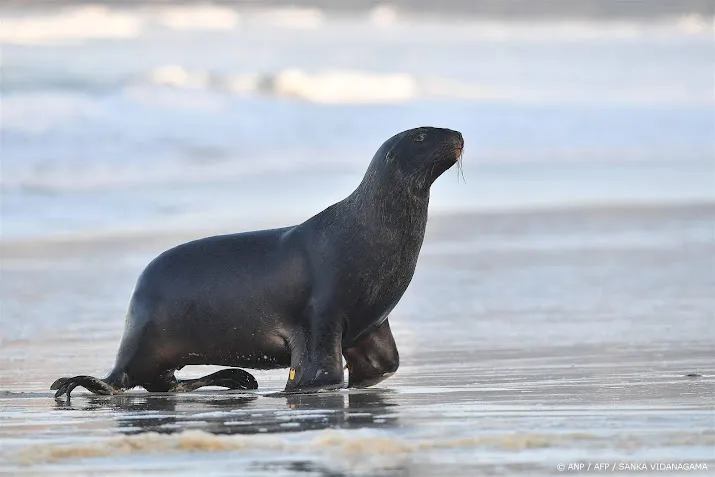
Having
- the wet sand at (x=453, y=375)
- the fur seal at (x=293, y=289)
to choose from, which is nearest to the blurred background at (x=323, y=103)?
the wet sand at (x=453, y=375)

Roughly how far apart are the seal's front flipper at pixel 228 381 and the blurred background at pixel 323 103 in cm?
871

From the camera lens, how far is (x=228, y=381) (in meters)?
8.55

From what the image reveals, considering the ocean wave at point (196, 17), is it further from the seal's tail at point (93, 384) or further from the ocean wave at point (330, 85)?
the seal's tail at point (93, 384)

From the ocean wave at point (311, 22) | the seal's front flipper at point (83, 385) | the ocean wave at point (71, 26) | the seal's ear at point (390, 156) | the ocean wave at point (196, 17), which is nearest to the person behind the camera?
the seal's front flipper at point (83, 385)

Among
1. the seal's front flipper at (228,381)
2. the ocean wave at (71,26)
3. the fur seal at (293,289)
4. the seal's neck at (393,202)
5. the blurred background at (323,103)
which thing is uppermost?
the ocean wave at (71,26)

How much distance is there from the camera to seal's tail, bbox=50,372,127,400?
7.95m

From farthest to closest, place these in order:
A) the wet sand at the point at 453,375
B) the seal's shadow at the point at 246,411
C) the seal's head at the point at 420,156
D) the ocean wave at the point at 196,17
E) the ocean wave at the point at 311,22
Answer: the ocean wave at the point at 196,17 < the ocean wave at the point at 311,22 < the seal's head at the point at 420,156 < the seal's shadow at the point at 246,411 < the wet sand at the point at 453,375

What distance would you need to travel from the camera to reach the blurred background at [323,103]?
21047 mm

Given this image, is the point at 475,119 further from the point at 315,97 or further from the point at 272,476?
the point at 272,476

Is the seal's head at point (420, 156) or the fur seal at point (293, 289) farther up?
the seal's head at point (420, 156)

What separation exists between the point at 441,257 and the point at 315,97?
1716 centimetres

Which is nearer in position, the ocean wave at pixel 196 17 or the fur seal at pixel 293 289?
the fur seal at pixel 293 289

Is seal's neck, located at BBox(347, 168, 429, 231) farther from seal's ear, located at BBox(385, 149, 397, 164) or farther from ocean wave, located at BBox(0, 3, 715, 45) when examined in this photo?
ocean wave, located at BBox(0, 3, 715, 45)

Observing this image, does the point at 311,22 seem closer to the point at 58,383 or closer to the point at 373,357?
the point at 373,357
